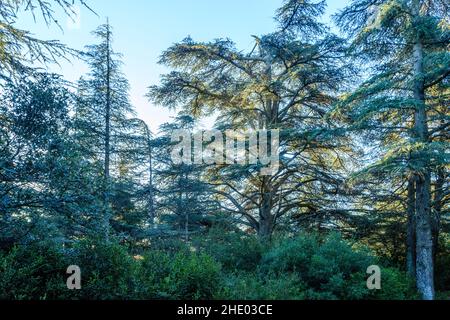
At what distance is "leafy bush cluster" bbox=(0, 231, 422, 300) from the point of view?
14.8ft

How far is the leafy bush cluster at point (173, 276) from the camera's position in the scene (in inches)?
177

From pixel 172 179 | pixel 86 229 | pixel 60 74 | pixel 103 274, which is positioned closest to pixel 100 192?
pixel 86 229

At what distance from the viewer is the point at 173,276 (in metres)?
5.18

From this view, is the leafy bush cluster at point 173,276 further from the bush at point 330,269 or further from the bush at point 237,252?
the bush at point 237,252

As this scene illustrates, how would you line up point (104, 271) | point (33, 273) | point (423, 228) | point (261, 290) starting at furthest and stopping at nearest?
point (423, 228) < point (261, 290) < point (104, 271) < point (33, 273)

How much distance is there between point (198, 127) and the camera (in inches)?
594

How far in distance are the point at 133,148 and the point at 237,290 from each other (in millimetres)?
10901

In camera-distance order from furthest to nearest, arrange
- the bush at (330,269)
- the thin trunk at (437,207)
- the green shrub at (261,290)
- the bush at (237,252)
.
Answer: the thin trunk at (437,207) < the bush at (237,252) < the bush at (330,269) < the green shrub at (261,290)

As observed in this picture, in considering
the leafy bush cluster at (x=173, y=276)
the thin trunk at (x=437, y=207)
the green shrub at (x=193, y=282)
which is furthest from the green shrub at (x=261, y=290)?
the thin trunk at (x=437, y=207)

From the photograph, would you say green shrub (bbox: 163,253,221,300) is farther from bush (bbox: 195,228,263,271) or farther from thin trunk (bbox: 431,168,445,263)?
thin trunk (bbox: 431,168,445,263)

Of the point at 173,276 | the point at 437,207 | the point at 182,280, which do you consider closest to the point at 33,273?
the point at 173,276

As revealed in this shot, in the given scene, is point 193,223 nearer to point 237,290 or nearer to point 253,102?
point 253,102

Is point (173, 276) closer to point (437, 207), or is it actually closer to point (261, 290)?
point (261, 290)

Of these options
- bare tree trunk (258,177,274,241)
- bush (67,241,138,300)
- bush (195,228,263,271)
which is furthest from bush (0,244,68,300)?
bare tree trunk (258,177,274,241)
